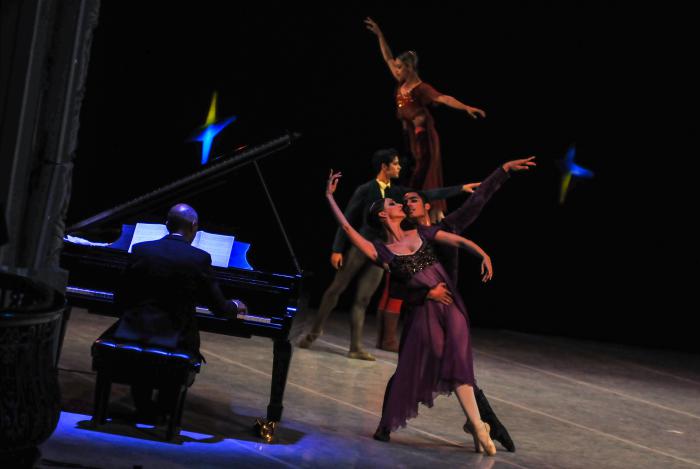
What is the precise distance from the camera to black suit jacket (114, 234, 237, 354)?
5480mm

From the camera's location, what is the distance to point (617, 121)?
10656mm

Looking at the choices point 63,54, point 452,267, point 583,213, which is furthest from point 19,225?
point 583,213

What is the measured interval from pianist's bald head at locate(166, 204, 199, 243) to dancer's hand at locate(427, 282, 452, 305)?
1.20 meters

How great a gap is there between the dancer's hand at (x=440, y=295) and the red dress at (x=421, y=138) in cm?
342

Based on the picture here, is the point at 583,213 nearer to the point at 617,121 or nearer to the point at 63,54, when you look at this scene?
the point at 617,121

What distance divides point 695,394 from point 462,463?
11.9ft

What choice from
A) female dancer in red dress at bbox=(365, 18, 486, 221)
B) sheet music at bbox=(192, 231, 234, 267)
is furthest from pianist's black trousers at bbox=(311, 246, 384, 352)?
sheet music at bbox=(192, 231, 234, 267)

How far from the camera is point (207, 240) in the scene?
6.26 metres

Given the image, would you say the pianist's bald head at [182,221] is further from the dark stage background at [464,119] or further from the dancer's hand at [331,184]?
the dark stage background at [464,119]

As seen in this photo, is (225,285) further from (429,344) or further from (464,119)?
(464,119)

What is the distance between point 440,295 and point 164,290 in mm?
1340

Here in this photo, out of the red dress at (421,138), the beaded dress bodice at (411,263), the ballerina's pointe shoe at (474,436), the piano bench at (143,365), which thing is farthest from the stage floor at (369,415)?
the red dress at (421,138)

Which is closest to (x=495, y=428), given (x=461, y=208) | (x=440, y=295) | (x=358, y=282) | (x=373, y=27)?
(x=440, y=295)

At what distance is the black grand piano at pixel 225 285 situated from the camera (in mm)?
5887
